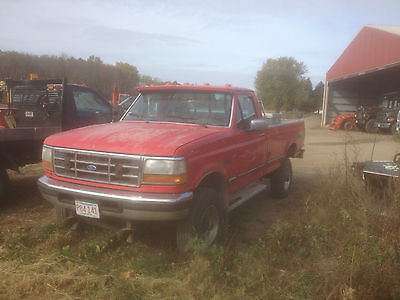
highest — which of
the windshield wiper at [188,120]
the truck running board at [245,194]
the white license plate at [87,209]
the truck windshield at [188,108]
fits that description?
the truck windshield at [188,108]

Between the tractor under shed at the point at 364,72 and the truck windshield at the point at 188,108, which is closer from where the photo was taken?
the truck windshield at the point at 188,108

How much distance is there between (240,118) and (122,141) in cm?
176

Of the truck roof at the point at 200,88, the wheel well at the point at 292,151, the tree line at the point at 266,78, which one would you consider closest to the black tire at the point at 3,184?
the truck roof at the point at 200,88

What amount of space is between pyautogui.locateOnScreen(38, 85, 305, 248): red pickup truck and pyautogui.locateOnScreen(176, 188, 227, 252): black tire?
10 millimetres

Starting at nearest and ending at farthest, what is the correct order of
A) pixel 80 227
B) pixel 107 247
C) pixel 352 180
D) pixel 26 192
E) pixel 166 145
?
pixel 166 145, pixel 107 247, pixel 80 227, pixel 352 180, pixel 26 192

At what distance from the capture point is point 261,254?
3.42 m

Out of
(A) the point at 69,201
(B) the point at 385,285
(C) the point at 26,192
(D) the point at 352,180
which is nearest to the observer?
(B) the point at 385,285

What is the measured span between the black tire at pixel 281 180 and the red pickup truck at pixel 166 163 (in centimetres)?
123

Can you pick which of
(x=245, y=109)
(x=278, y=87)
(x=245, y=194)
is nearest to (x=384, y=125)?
(x=245, y=109)

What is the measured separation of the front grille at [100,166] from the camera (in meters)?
3.06

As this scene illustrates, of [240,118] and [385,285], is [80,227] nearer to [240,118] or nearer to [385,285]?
[240,118]

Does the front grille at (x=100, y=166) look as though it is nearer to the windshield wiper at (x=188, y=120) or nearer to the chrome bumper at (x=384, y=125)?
the windshield wiper at (x=188, y=120)

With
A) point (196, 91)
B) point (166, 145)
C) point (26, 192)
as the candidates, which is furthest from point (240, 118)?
point (26, 192)

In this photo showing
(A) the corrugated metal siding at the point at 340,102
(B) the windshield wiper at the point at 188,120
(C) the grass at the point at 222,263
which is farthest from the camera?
(A) the corrugated metal siding at the point at 340,102
